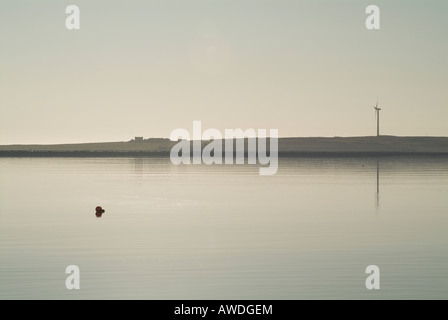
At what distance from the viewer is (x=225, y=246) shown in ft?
116

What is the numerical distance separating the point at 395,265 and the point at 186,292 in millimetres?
9839

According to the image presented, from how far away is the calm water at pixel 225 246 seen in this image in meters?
26.2

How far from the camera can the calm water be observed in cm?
2619

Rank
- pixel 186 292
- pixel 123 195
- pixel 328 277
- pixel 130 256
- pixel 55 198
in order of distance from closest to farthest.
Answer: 1. pixel 186 292
2. pixel 328 277
3. pixel 130 256
4. pixel 55 198
5. pixel 123 195

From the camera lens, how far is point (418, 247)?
3506 centimetres

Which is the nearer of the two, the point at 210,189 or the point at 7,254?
the point at 7,254
